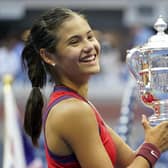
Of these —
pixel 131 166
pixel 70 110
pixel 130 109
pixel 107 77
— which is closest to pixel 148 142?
pixel 131 166

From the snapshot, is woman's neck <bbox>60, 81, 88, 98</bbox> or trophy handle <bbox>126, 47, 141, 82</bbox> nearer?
woman's neck <bbox>60, 81, 88, 98</bbox>

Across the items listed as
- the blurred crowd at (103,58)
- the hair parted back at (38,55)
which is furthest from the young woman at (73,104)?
the blurred crowd at (103,58)

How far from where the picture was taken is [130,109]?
15.9 feet

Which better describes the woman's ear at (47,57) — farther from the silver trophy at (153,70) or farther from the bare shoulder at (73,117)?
the silver trophy at (153,70)

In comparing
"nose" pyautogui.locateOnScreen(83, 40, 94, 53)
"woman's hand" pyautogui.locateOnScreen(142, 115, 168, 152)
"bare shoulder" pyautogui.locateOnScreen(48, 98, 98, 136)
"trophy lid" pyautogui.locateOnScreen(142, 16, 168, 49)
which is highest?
"nose" pyautogui.locateOnScreen(83, 40, 94, 53)

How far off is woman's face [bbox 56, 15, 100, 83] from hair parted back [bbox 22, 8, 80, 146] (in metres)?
0.03

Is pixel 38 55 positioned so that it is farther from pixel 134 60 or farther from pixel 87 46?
pixel 134 60

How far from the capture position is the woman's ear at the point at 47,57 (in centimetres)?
293

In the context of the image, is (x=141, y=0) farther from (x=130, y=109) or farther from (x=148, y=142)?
(x=148, y=142)

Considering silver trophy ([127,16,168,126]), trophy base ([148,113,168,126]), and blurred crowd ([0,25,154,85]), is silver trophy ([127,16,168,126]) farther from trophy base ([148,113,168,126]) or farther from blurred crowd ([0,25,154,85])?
blurred crowd ([0,25,154,85])

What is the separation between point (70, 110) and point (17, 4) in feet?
48.0

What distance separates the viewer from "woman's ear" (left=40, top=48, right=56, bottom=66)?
293 cm

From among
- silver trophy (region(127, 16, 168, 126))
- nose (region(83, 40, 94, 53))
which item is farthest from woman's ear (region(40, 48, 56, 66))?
silver trophy (region(127, 16, 168, 126))

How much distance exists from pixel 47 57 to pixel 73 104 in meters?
0.23
